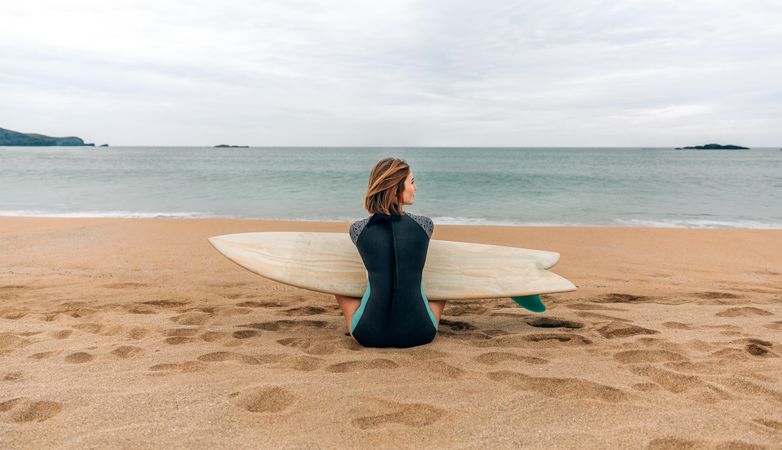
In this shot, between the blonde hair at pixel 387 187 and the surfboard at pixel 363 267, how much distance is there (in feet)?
2.07

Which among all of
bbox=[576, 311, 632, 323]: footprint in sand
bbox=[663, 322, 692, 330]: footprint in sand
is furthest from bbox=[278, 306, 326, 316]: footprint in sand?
bbox=[663, 322, 692, 330]: footprint in sand

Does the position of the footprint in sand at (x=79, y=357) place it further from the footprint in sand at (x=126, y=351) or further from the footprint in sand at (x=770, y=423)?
the footprint in sand at (x=770, y=423)

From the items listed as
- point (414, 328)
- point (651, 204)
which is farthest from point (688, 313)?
point (651, 204)

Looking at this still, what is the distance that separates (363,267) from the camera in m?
3.34

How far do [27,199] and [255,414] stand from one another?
16.0 m

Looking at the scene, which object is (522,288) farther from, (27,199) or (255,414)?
(27,199)

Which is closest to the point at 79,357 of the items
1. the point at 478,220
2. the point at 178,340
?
the point at 178,340

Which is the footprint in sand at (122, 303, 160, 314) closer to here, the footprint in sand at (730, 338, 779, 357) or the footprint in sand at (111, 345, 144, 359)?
the footprint in sand at (111, 345, 144, 359)

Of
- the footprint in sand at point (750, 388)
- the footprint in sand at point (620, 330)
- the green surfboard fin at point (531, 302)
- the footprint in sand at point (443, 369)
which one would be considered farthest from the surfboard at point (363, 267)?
the footprint in sand at point (750, 388)

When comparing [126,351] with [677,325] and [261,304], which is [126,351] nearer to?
[261,304]

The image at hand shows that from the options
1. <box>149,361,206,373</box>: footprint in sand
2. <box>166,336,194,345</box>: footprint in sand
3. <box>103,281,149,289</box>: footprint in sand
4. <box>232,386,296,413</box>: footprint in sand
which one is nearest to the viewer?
<box>232,386,296,413</box>: footprint in sand

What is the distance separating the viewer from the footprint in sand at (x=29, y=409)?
1995 mm

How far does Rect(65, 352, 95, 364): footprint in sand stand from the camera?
8.66 feet

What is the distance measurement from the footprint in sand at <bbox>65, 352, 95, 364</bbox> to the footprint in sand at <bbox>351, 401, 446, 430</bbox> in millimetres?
1560
